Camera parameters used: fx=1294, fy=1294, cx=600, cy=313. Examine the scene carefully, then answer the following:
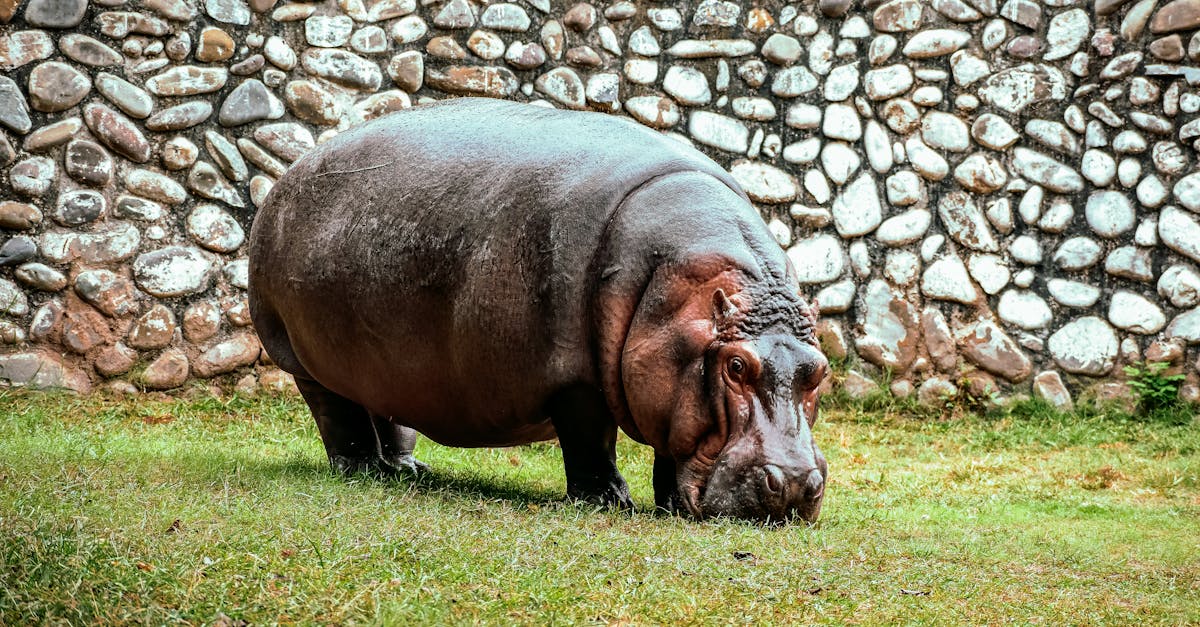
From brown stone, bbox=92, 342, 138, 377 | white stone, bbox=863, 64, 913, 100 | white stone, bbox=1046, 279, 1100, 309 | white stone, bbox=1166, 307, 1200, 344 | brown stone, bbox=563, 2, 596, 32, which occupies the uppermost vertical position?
brown stone, bbox=563, 2, 596, 32

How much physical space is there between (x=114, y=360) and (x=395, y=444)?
248 cm

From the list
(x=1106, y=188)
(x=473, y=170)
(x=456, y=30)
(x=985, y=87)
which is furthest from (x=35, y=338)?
(x=1106, y=188)

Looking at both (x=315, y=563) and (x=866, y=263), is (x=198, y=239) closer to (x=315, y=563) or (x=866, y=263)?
(x=866, y=263)

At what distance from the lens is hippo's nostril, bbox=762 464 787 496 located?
13.4ft

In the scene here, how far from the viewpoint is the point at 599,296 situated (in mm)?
4270

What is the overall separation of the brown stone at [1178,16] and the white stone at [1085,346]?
1.81 metres

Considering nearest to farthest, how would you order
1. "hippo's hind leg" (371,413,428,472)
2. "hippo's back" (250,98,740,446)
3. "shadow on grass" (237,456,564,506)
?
"hippo's back" (250,98,740,446)
"shadow on grass" (237,456,564,506)
"hippo's hind leg" (371,413,428,472)

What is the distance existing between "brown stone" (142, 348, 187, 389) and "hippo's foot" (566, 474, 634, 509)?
3685mm

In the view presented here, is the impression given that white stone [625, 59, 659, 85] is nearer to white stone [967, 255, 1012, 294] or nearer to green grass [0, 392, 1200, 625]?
white stone [967, 255, 1012, 294]

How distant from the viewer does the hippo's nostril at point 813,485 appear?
13.6 ft

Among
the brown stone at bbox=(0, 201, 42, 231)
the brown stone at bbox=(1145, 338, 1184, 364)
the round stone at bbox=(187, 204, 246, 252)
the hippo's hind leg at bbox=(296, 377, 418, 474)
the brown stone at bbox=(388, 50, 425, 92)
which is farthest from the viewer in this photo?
the brown stone at bbox=(1145, 338, 1184, 364)

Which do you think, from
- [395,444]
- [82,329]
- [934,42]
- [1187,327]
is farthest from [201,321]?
[1187,327]

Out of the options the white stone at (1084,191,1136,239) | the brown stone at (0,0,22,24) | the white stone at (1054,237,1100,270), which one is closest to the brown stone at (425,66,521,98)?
the brown stone at (0,0,22,24)

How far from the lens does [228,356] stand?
754cm
